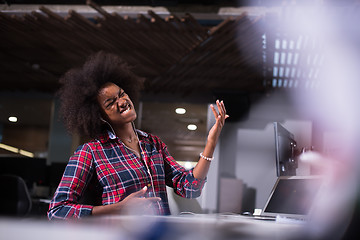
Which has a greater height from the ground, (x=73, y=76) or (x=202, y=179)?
(x=73, y=76)

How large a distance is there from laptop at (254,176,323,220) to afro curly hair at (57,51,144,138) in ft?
3.32

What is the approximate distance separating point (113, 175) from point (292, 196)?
0.87 meters

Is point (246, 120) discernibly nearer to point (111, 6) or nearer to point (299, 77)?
point (299, 77)

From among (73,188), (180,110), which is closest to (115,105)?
(73,188)

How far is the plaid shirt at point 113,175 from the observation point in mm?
1811

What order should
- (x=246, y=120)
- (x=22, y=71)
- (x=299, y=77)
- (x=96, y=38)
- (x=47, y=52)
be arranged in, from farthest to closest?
(x=246, y=120) < (x=22, y=71) < (x=299, y=77) < (x=47, y=52) < (x=96, y=38)

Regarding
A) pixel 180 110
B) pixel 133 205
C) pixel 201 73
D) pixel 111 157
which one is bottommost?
pixel 133 205

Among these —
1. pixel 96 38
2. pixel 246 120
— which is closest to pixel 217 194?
pixel 246 120

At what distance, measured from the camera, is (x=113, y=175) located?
1954mm

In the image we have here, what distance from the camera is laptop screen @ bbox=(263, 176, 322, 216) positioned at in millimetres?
1812

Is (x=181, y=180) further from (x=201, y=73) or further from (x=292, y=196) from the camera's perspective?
(x=201, y=73)

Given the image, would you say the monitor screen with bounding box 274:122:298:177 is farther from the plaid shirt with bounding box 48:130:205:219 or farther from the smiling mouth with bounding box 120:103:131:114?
the smiling mouth with bounding box 120:103:131:114

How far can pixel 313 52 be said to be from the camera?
198 inches

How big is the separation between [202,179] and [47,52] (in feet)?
13.5
